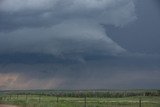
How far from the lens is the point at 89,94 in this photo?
422 feet

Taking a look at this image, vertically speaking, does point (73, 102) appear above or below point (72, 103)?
above

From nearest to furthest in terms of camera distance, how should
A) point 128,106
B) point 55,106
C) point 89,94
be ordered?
1. point 55,106
2. point 128,106
3. point 89,94

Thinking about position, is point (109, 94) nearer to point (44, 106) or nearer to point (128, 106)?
point (128, 106)

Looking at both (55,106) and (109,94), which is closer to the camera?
(55,106)

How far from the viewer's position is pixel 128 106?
5741 centimetres

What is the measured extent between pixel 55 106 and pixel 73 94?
85515mm

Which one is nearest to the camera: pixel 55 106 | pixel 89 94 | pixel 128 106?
pixel 55 106

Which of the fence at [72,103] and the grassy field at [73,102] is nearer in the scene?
the fence at [72,103]

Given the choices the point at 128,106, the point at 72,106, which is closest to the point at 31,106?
the point at 72,106

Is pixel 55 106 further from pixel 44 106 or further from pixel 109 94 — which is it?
pixel 109 94

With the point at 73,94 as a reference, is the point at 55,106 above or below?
below

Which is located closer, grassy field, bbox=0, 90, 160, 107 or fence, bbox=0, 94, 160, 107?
fence, bbox=0, 94, 160, 107

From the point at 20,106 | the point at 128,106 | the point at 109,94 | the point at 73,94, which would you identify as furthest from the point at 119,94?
the point at 20,106

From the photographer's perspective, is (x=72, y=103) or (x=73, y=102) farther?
(x=73, y=102)
